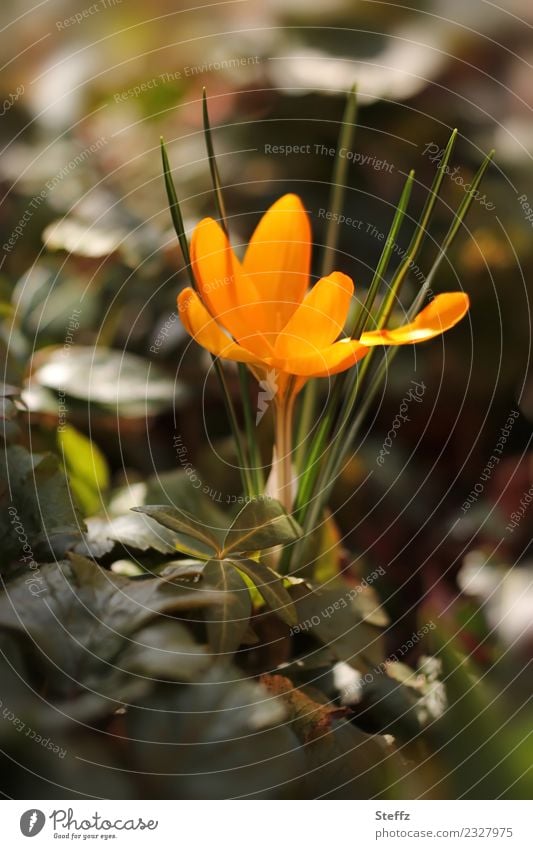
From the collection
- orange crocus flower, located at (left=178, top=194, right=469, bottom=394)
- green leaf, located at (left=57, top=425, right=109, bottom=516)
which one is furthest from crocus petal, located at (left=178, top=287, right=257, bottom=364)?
green leaf, located at (left=57, top=425, right=109, bottom=516)

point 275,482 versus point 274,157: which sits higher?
point 274,157

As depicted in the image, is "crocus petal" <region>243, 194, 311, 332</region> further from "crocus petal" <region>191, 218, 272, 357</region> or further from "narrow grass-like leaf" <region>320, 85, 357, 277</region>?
"narrow grass-like leaf" <region>320, 85, 357, 277</region>

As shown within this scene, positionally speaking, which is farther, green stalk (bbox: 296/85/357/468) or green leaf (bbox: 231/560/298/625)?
green stalk (bbox: 296/85/357/468)

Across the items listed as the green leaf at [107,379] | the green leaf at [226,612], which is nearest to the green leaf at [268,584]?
the green leaf at [226,612]

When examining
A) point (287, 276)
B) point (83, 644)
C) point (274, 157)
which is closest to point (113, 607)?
point (83, 644)

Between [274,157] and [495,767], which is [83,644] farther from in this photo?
[274,157]

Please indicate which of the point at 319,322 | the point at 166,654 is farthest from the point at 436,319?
the point at 166,654
